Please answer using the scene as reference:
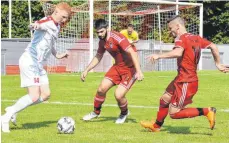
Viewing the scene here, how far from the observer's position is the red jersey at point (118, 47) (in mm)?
11799

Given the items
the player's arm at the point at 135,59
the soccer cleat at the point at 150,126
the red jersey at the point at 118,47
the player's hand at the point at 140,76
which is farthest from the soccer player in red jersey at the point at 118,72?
the soccer cleat at the point at 150,126

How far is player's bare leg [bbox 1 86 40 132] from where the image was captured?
10.4 m

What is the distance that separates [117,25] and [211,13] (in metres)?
17.8

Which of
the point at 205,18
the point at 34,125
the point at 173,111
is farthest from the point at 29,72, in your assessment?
the point at 205,18

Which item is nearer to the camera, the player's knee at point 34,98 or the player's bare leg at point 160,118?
the player's knee at point 34,98

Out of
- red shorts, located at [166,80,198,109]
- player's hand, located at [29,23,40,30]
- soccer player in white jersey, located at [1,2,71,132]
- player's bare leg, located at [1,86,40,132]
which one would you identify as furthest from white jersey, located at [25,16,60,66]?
red shorts, located at [166,80,198,109]

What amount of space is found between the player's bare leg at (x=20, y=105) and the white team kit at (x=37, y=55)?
13cm

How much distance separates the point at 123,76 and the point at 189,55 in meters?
2.21

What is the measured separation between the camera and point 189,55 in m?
10.3

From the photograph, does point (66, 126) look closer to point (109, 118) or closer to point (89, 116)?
point (89, 116)

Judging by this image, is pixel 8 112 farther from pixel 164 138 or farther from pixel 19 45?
pixel 19 45

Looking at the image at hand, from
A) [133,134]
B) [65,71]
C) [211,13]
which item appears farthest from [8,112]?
[211,13]

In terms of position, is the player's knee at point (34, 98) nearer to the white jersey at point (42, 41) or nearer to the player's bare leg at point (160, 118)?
the white jersey at point (42, 41)

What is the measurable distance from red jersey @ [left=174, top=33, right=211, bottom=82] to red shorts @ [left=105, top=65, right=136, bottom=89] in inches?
74.9
